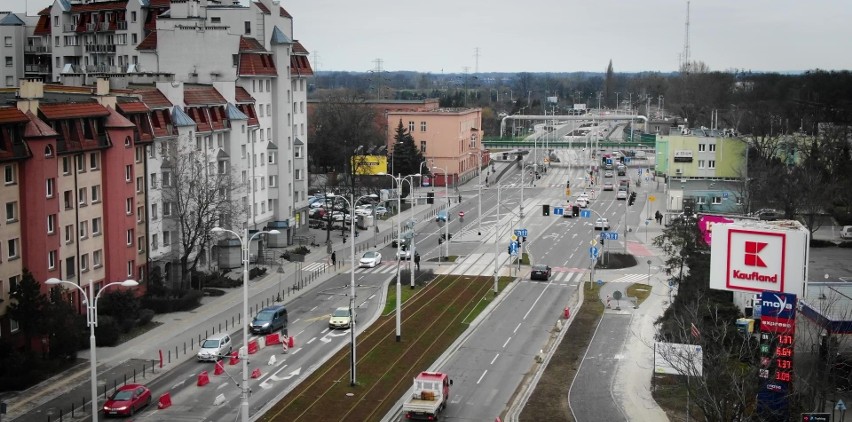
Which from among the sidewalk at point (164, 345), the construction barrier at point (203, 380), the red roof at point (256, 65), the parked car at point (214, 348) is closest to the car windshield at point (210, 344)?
the parked car at point (214, 348)

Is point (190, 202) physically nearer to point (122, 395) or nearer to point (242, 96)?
point (242, 96)

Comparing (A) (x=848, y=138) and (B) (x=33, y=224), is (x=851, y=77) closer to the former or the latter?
(A) (x=848, y=138)

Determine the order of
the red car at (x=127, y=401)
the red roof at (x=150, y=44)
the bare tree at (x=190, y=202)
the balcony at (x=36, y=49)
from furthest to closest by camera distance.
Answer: the balcony at (x=36, y=49) < the red roof at (x=150, y=44) < the bare tree at (x=190, y=202) < the red car at (x=127, y=401)

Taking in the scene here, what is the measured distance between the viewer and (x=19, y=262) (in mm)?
51188

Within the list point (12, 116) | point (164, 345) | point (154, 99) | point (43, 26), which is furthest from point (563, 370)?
point (43, 26)

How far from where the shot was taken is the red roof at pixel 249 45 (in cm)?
8225

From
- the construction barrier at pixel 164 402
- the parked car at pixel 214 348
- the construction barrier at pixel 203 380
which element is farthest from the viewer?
the parked car at pixel 214 348

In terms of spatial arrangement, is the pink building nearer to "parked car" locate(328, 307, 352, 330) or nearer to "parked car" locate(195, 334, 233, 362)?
"parked car" locate(328, 307, 352, 330)

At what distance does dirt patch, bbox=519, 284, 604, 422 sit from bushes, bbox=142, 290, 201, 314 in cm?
2183

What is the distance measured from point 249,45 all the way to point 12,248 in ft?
116

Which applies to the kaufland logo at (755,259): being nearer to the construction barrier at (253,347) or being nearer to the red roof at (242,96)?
the construction barrier at (253,347)

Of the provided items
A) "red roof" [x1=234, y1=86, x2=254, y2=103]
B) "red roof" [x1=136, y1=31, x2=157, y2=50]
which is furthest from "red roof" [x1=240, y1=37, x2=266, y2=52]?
"red roof" [x1=136, y1=31, x2=157, y2=50]

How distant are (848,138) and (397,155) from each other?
176 feet

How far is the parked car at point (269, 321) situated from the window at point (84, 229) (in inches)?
→ 393
